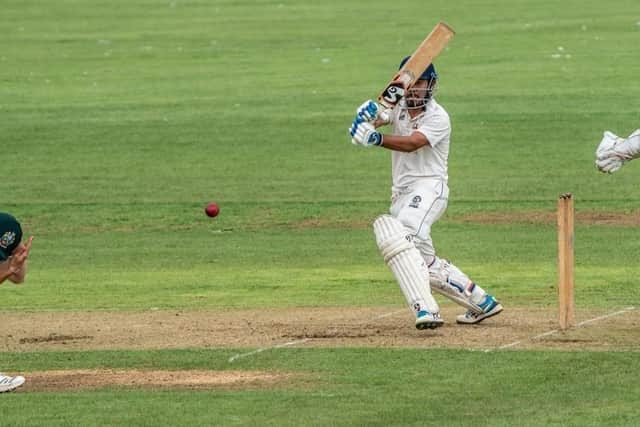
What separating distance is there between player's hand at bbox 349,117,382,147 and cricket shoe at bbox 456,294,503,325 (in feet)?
5.32

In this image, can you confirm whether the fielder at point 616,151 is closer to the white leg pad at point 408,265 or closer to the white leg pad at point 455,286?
the white leg pad at point 455,286

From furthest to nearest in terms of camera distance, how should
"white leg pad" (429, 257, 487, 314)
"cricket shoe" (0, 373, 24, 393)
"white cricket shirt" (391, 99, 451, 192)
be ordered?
"white leg pad" (429, 257, 487, 314) → "white cricket shirt" (391, 99, 451, 192) → "cricket shoe" (0, 373, 24, 393)

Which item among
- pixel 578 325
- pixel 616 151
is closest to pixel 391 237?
pixel 578 325

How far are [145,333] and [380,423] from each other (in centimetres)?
426

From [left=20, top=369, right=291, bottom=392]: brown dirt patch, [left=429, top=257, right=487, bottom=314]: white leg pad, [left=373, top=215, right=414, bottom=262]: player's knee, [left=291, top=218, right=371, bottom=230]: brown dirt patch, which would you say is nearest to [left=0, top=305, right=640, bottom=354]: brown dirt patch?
[left=429, top=257, right=487, bottom=314]: white leg pad

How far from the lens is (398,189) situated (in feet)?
44.4

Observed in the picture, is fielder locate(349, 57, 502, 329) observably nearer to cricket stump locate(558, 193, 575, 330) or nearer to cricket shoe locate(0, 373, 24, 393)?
cricket stump locate(558, 193, 575, 330)

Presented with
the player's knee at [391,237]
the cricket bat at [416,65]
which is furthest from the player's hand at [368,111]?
the player's knee at [391,237]

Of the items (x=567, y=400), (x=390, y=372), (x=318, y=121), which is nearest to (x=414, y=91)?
(x=390, y=372)

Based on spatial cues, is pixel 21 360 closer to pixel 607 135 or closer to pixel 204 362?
pixel 204 362

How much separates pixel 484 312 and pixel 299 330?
4.96 feet

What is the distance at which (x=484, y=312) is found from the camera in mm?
13469

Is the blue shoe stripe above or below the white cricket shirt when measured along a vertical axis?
below

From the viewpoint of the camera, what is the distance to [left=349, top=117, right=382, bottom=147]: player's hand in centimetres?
1291
